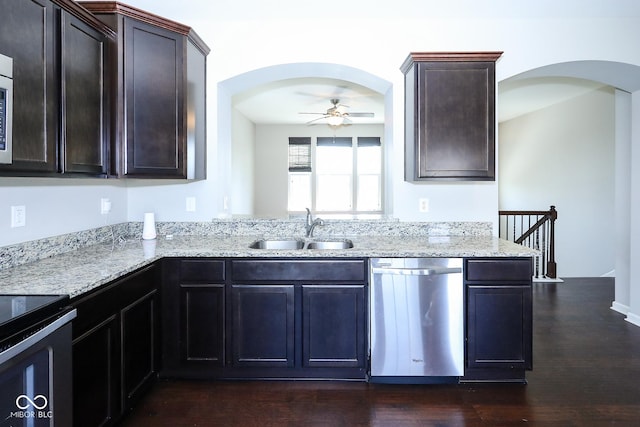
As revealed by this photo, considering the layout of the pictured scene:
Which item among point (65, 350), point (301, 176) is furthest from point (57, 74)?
point (301, 176)

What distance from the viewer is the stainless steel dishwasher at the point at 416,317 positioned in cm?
277

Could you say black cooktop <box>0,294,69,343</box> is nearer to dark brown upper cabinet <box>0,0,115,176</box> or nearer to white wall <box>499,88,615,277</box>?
dark brown upper cabinet <box>0,0,115,176</box>

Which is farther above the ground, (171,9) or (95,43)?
(171,9)

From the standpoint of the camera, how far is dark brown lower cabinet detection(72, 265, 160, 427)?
1851mm

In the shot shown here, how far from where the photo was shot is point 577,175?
657 centimetres

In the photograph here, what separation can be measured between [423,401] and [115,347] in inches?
69.3

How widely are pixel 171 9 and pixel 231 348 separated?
8.11ft

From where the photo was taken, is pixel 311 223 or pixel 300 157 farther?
pixel 300 157

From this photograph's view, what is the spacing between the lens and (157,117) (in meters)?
2.87

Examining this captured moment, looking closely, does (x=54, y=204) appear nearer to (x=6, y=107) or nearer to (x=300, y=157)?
(x=6, y=107)

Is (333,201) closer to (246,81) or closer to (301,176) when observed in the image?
(301,176)

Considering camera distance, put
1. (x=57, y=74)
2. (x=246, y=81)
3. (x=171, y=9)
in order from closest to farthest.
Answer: (x=57, y=74) → (x=171, y=9) → (x=246, y=81)

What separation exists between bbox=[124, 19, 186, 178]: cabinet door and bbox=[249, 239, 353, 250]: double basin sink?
773 millimetres

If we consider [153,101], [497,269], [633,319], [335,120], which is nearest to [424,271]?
[497,269]
